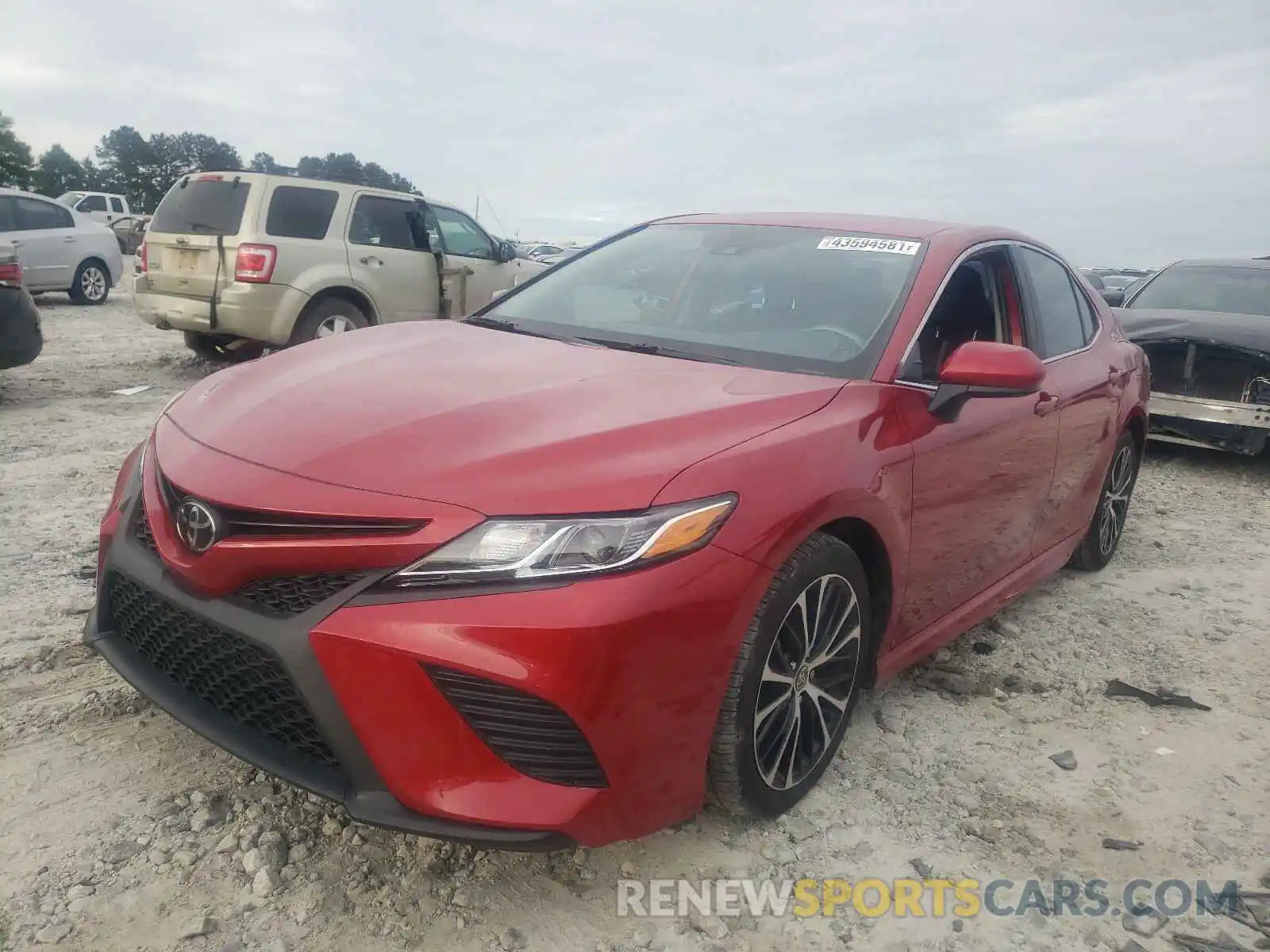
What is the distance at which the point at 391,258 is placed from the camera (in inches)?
345

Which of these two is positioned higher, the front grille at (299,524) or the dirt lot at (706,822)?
the front grille at (299,524)

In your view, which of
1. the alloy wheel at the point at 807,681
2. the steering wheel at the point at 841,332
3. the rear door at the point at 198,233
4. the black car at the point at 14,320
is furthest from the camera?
the rear door at the point at 198,233

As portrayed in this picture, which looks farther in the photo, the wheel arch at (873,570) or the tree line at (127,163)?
the tree line at (127,163)

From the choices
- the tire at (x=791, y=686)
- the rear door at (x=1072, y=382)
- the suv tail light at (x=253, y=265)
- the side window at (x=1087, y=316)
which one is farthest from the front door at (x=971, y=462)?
the suv tail light at (x=253, y=265)

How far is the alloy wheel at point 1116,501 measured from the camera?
4.59m

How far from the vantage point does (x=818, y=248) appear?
10.6 ft

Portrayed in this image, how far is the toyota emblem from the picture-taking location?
200cm

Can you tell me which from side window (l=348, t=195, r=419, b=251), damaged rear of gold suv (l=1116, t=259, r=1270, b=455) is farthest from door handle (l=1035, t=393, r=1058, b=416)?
side window (l=348, t=195, r=419, b=251)

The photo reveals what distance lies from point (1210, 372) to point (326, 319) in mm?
6854

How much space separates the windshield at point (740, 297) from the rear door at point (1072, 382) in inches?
35.7

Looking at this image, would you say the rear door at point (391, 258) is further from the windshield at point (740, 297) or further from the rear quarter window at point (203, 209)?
the windshield at point (740, 297)

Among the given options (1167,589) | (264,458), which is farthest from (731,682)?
(1167,589)

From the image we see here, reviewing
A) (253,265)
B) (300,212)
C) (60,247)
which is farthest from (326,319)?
(60,247)

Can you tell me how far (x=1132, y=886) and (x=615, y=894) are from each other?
4.15 feet
